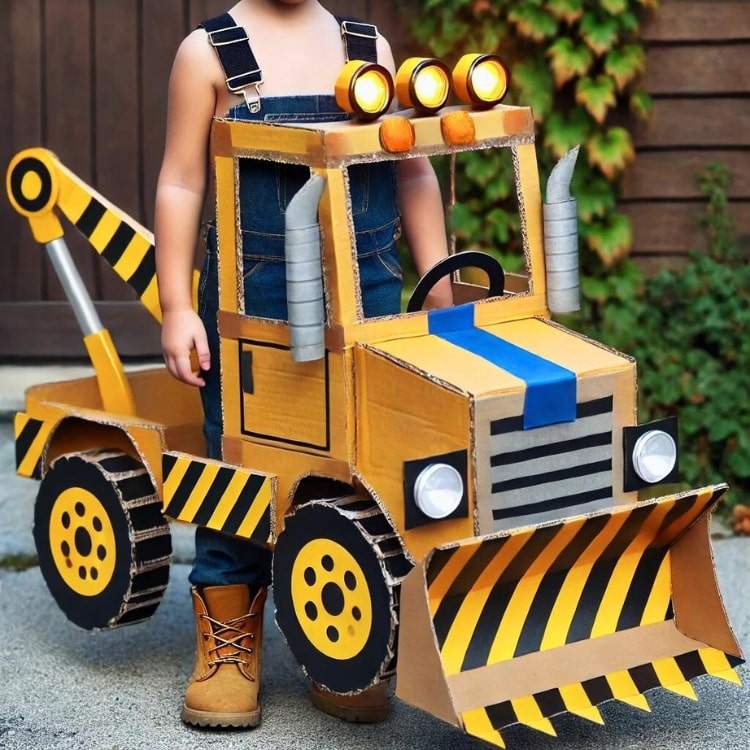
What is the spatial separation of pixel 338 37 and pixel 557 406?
984 millimetres

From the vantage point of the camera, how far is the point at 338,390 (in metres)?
3.06

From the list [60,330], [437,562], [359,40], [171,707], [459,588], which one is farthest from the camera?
[60,330]

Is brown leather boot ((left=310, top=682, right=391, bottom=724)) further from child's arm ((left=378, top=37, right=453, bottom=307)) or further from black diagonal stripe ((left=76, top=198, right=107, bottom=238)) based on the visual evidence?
black diagonal stripe ((left=76, top=198, right=107, bottom=238))

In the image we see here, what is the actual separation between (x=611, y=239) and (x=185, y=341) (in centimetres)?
254

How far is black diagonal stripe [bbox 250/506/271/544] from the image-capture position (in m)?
3.26

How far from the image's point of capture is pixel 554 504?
3.05 metres

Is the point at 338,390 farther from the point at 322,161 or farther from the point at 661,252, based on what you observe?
the point at 661,252

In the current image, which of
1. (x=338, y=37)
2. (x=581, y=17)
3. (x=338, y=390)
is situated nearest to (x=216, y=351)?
(x=338, y=390)

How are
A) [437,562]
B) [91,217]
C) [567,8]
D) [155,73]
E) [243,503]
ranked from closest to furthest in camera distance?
1. [437,562]
2. [243,503]
3. [91,217]
4. [567,8]
5. [155,73]

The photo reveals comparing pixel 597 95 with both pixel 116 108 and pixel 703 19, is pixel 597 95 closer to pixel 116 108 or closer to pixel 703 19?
pixel 703 19

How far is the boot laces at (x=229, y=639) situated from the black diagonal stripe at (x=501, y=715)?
758mm

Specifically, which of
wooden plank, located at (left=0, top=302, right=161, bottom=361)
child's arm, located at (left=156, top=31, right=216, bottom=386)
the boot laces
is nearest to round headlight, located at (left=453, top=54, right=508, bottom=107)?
child's arm, located at (left=156, top=31, right=216, bottom=386)

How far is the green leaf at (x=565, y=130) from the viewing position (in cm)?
548

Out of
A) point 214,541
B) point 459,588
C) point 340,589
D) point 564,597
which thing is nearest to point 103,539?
point 214,541
